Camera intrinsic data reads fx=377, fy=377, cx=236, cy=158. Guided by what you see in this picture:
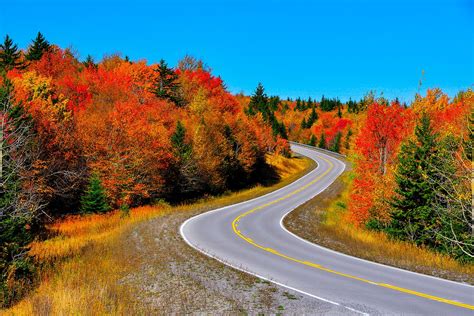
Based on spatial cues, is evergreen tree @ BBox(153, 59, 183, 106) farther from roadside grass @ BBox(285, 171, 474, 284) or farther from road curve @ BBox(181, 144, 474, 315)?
road curve @ BBox(181, 144, 474, 315)

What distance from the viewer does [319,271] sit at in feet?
50.1

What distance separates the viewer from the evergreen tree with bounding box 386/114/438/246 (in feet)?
87.1

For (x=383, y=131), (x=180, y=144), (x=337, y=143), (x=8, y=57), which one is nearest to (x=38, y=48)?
(x=8, y=57)

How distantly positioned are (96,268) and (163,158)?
918 inches

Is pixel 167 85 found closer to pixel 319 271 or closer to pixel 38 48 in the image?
pixel 38 48

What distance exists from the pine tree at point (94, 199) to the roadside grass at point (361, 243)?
54.7ft

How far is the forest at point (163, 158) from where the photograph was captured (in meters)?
15.1

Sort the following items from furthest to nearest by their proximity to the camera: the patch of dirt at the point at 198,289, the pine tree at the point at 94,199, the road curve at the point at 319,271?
the pine tree at the point at 94,199, the road curve at the point at 319,271, the patch of dirt at the point at 198,289

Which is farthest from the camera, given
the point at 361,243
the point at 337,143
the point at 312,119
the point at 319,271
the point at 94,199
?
the point at 312,119

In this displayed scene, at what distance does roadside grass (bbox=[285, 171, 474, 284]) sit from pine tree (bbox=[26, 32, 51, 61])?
54089 mm

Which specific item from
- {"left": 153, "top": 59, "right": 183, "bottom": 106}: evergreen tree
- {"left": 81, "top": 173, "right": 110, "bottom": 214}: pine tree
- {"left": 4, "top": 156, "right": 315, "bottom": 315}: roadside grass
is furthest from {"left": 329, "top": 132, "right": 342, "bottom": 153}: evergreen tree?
{"left": 81, "top": 173, "right": 110, "bottom": 214}: pine tree

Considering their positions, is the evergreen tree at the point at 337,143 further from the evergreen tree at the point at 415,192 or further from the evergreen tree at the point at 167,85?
the evergreen tree at the point at 415,192

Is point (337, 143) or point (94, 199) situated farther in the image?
point (337, 143)

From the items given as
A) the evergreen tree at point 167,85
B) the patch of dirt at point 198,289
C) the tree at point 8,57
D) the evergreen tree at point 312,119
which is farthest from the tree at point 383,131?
the evergreen tree at point 312,119
